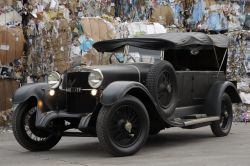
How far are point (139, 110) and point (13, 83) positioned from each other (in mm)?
5734

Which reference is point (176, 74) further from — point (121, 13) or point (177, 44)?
point (121, 13)

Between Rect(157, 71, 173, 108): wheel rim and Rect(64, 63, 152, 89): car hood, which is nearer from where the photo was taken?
Rect(64, 63, 152, 89): car hood

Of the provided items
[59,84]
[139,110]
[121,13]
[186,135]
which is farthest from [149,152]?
[121,13]

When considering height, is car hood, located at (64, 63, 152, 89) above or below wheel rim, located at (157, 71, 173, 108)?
above

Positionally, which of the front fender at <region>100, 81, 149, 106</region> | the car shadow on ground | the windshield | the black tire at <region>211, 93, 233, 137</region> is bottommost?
the car shadow on ground

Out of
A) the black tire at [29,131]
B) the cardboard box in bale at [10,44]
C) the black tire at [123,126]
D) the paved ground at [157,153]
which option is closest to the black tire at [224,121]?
the paved ground at [157,153]

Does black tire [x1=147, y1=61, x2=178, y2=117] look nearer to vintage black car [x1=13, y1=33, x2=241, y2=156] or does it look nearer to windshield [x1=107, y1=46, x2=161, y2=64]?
vintage black car [x1=13, y1=33, x2=241, y2=156]

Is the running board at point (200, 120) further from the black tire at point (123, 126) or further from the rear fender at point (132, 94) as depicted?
the black tire at point (123, 126)

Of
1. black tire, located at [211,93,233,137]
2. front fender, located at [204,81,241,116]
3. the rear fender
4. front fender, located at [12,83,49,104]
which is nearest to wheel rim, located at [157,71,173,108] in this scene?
the rear fender

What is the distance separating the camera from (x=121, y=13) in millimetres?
15586

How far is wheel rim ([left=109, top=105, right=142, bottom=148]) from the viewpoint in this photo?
7.87 m

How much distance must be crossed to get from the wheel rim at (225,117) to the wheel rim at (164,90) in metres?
2.14

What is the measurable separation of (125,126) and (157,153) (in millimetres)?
777

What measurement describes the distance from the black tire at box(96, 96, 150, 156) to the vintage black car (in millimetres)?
15
